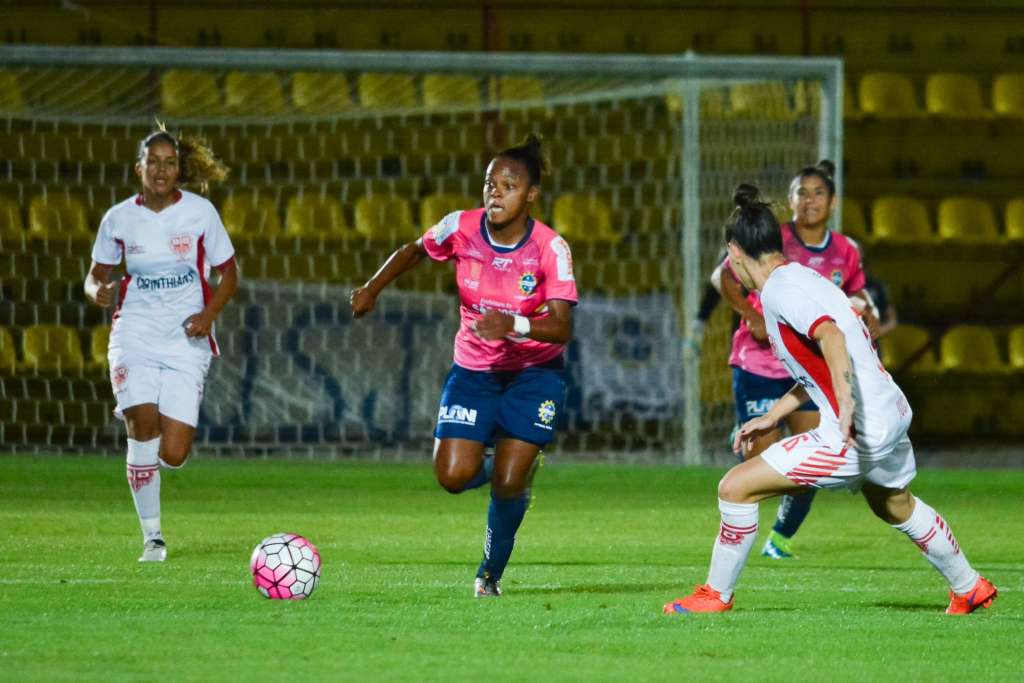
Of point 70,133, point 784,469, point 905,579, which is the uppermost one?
point 70,133

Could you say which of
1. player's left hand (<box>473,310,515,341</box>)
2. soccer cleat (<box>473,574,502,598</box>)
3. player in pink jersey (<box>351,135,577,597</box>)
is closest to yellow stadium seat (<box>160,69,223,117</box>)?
player in pink jersey (<box>351,135,577,597</box>)

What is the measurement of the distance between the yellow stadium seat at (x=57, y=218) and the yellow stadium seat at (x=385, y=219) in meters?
2.32

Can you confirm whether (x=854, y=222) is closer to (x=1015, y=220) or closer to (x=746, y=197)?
(x=1015, y=220)

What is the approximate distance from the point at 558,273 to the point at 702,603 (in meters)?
1.42

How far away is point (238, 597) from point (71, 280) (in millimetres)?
7988

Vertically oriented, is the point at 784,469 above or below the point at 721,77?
below

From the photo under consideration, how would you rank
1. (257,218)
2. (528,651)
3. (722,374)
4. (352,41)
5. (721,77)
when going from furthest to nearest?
(352,41) → (257,218) → (722,374) → (721,77) → (528,651)

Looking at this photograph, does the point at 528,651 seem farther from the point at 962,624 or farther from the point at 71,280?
the point at 71,280

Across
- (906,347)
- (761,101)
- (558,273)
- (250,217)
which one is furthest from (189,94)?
(558,273)

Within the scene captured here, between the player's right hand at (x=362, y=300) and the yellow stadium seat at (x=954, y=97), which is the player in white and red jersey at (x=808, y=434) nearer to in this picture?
the player's right hand at (x=362, y=300)

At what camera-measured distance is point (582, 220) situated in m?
15.2

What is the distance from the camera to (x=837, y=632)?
5.58 m

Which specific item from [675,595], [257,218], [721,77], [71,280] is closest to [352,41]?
[257,218]

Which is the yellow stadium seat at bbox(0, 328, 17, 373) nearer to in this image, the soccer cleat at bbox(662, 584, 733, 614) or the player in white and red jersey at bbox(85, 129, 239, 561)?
the player in white and red jersey at bbox(85, 129, 239, 561)
